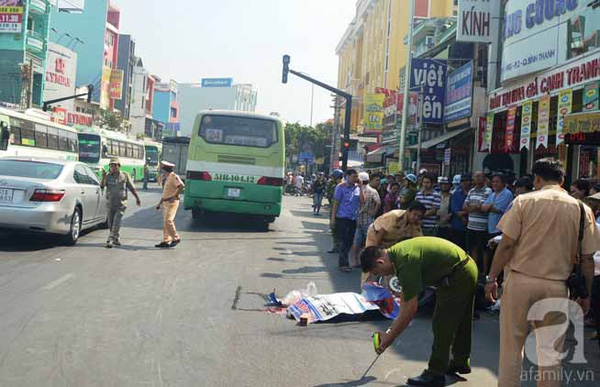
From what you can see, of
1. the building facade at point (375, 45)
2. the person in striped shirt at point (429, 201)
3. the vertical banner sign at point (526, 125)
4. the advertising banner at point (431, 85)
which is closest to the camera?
the person in striped shirt at point (429, 201)

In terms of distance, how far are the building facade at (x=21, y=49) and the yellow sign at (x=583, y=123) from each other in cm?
3806

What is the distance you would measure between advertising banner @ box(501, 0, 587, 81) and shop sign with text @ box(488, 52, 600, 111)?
0.28 meters

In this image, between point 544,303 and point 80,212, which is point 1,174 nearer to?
point 80,212

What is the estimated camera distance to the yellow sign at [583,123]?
1017cm

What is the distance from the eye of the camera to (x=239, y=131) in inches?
674

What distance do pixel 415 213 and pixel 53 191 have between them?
6562 mm

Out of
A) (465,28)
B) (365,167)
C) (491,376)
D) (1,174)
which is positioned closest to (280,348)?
(491,376)

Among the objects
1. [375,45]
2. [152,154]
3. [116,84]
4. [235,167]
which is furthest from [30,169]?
[116,84]

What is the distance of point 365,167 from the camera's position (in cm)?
4072

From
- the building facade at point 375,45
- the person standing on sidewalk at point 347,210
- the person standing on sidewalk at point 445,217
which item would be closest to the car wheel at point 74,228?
the person standing on sidewalk at point 347,210

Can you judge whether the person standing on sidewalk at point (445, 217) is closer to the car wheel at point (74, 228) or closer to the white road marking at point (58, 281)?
the white road marking at point (58, 281)

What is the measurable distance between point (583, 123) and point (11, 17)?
40.5m

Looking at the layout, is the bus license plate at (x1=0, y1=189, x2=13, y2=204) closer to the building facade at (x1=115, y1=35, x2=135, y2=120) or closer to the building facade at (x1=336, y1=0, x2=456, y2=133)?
the building facade at (x1=336, y1=0, x2=456, y2=133)

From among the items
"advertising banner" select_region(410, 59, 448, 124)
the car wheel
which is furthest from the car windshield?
"advertising banner" select_region(410, 59, 448, 124)
